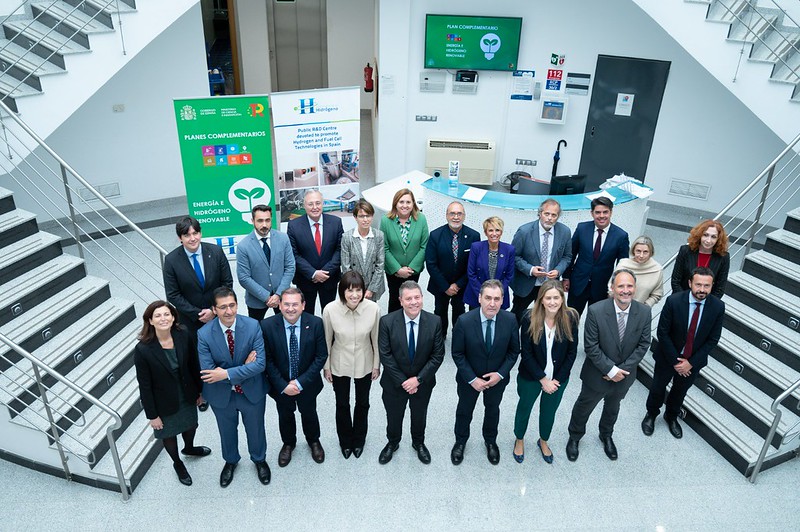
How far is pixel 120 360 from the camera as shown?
497cm

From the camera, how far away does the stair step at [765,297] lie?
17.0 ft

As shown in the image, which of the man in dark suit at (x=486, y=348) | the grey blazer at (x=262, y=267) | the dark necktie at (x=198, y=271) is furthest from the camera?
the grey blazer at (x=262, y=267)

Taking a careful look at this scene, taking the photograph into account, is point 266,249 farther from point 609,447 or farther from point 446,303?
point 609,447

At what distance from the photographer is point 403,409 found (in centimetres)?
446

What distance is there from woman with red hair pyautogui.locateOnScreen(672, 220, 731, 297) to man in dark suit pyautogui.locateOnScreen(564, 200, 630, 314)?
20.3 inches

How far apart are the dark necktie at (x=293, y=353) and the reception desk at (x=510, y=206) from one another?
10.8 feet

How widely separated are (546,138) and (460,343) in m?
6.17

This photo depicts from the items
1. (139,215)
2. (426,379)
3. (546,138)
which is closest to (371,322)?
(426,379)

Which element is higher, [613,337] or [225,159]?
[225,159]

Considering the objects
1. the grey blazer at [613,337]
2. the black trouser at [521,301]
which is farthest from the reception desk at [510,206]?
the grey blazer at [613,337]

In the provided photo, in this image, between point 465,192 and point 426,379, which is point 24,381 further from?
point 465,192

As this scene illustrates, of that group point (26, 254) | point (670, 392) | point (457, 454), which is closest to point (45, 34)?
point (26, 254)

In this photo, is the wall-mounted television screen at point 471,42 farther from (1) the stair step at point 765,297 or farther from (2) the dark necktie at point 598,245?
(1) the stair step at point 765,297

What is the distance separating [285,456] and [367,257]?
5.74 ft
